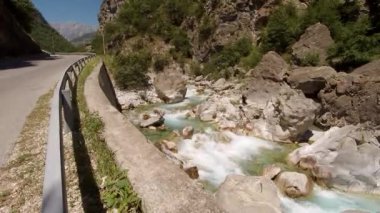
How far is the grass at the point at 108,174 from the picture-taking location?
→ 3.70 meters

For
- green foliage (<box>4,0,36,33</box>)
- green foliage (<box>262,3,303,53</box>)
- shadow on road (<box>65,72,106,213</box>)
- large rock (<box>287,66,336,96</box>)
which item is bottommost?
large rock (<box>287,66,336,96</box>)

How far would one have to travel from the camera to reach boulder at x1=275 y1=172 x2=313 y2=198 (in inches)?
412

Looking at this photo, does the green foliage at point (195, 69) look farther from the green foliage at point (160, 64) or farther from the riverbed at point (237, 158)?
the riverbed at point (237, 158)

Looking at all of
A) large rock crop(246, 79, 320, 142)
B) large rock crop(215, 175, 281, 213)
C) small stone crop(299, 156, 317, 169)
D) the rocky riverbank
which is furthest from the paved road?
large rock crop(246, 79, 320, 142)

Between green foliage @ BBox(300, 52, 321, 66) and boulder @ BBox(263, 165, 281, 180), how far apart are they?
52.7 ft

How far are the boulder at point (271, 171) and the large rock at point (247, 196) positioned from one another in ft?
6.45

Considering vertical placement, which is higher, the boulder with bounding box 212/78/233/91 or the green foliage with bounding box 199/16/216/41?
the green foliage with bounding box 199/16/216/41

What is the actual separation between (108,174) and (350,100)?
646 inches

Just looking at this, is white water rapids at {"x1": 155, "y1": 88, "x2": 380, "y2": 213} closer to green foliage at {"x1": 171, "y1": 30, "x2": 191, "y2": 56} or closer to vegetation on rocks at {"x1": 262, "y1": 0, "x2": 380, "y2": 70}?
vegetation on rocks at {"x1": 262, "y1": 0, "x2": 380, "y2": 70}

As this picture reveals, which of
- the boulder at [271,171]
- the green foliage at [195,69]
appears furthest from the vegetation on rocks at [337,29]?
the boulder at [271,171]

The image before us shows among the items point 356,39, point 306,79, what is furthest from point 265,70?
point 356,39

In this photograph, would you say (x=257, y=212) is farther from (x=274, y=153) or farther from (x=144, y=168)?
(x=274, y=153)

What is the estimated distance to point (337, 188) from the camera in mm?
11297

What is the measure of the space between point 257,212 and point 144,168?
15.1ft
